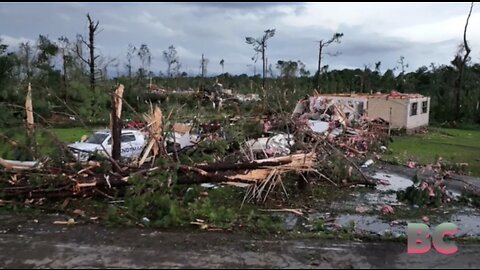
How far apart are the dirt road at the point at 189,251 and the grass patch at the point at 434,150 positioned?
977 centimetres

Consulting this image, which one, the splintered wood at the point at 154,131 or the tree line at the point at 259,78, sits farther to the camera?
the tree line at the point at 259,78

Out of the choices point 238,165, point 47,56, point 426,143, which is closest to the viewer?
point 238,165

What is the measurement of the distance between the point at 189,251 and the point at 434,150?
17.2m

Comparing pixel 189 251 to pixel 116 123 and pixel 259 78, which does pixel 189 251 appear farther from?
pixel 259 78

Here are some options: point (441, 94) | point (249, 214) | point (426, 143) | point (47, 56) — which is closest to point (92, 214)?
point (249, 214)

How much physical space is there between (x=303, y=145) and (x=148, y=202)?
3.90 metres

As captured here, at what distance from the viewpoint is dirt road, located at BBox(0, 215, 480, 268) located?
5758 millimetres

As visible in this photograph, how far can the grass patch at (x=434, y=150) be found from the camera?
55.8 ft

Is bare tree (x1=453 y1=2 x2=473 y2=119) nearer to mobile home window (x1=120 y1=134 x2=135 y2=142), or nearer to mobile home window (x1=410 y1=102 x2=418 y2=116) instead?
mobile home window (x1=410 y1=102 x2=418 y2=116)

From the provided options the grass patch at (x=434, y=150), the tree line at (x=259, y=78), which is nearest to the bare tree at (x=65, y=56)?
the tree line at (x=259, y=78)

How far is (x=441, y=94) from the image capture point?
134ft

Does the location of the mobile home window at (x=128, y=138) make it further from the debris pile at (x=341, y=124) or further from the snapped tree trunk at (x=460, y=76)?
the snapped tree trunk at (x=460, y=76)

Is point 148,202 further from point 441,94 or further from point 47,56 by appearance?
point 441,94

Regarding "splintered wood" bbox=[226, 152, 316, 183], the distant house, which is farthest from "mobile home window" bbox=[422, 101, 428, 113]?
"splintered wood" bbox=[226, 152, 316, 183]
